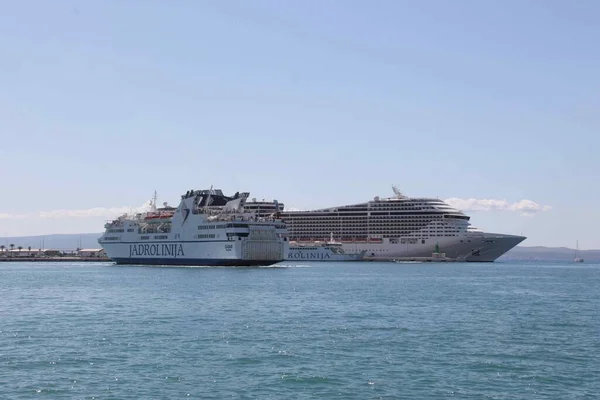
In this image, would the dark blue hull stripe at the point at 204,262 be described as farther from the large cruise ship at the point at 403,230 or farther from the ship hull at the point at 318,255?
the ship hull at the point at 318,255

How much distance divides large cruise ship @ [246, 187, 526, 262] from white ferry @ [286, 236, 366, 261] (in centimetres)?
259

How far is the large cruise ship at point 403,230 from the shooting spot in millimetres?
157000

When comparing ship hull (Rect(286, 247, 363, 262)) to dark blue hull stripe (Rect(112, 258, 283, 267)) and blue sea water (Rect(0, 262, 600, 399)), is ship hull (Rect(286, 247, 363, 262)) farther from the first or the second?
blue sea water (Rect(0, 262, 600, 399))

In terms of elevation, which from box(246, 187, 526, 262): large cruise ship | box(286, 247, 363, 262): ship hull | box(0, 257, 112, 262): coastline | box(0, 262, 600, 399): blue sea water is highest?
box(246, 187, 526, 262): large cruise ship

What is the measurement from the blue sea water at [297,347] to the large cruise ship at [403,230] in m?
101

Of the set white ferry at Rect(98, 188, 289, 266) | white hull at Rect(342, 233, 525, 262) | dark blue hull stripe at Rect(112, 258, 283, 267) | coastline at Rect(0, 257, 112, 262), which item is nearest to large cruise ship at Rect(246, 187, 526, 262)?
white hull at Rect(342, 233, 525, 262)

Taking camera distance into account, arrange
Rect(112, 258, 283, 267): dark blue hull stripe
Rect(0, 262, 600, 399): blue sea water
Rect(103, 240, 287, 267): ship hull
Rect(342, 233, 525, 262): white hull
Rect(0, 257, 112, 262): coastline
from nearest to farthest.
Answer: Rect(0, 262, 600, 399): blue sea water < Rect(103, 240, 287, 267): ship hull < Rect(112, 258, 283, 267): dark blue hull stripe < Rect(342, 233, 525, 262): white hull < Rect(0, 257, 112, 262): coastline

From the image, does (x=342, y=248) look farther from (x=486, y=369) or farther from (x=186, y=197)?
(x=486, y=369)

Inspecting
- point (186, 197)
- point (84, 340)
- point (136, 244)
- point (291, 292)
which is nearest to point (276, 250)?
point (186, 197)

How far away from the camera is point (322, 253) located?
161750 mm

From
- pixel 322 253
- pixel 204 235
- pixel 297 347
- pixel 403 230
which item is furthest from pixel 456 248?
pixel 297 347

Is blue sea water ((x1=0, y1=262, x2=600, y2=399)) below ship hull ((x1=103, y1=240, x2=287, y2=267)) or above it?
below

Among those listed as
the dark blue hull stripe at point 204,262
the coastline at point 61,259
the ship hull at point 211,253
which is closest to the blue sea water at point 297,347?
the ship hull at point 211,253

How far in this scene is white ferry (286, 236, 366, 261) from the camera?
16125 centimetres
